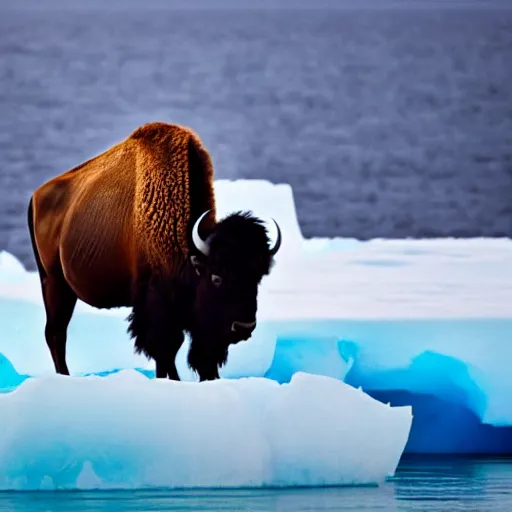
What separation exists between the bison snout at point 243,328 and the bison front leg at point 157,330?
480 mm

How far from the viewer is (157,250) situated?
4.77 metres

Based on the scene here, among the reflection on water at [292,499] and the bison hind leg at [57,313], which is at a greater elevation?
the bison hind leg at [57,313]

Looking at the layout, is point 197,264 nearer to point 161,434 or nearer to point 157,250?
point 157,250

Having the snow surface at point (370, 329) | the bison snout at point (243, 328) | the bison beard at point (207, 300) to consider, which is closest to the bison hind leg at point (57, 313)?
the snow surface at point (370, 329)

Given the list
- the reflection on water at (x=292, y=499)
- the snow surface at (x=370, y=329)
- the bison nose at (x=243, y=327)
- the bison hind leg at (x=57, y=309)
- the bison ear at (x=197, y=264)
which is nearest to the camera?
the reflection on water at (x=292, y=499)

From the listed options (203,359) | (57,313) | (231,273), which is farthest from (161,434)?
(57,313)

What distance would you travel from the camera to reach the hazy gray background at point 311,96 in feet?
24.1

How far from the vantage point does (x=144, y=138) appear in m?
5.09

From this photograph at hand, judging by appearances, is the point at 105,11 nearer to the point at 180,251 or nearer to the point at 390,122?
the point at 390,122

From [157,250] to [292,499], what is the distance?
1223mm

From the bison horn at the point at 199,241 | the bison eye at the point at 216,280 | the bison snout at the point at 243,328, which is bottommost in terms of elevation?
the bison snout at the point at 243,328

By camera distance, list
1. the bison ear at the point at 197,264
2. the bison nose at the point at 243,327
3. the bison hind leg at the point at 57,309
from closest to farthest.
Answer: the bison nose at the point at 243,327 → the bison ear at the point at 197,264 → the bison hind leg at the point at 57,309

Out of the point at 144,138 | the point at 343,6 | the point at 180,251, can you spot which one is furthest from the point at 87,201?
the point at 343,6

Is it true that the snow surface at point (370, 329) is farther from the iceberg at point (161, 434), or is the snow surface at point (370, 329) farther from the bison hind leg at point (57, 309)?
the iceberg at point (161, 434)
